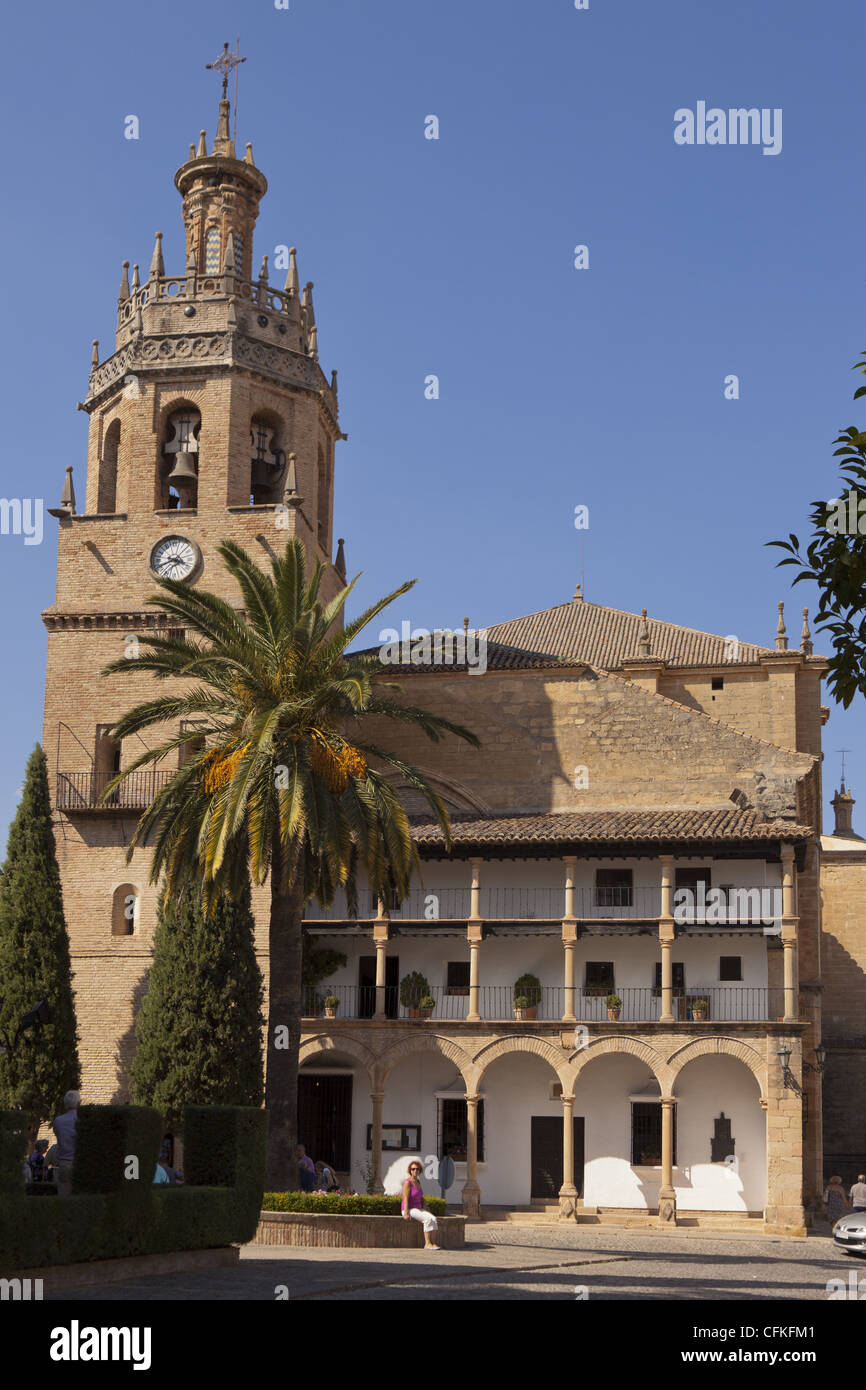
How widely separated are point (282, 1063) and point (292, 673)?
6082mm

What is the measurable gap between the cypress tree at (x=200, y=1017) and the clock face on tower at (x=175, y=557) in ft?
26.7

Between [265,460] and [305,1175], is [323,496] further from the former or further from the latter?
[305,1175]

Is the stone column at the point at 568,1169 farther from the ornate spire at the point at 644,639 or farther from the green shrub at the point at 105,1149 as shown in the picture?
the green shrub at the point at 105,1149

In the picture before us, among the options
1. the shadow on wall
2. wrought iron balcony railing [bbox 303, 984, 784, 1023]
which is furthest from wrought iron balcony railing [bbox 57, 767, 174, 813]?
wrought iron balcony railing [bbox 303, 984, 784, 1023]

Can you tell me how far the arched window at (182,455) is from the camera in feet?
125

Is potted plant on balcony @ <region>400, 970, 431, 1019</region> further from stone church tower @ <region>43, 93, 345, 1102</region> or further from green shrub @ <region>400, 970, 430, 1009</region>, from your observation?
stone church tower @ <region>43, 93, 345, 1102</region>

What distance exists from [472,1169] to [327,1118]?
12.1 ft

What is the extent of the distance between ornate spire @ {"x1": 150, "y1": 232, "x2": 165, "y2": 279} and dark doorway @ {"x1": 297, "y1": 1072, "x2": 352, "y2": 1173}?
713 inches

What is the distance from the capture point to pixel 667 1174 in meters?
34.0

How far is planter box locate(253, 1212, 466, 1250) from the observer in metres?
24.1

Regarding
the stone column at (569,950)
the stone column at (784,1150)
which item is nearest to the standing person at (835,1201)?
the stone column at (784,1150)

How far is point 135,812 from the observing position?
35875 mm

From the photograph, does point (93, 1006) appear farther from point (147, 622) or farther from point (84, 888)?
point (147, 622)
